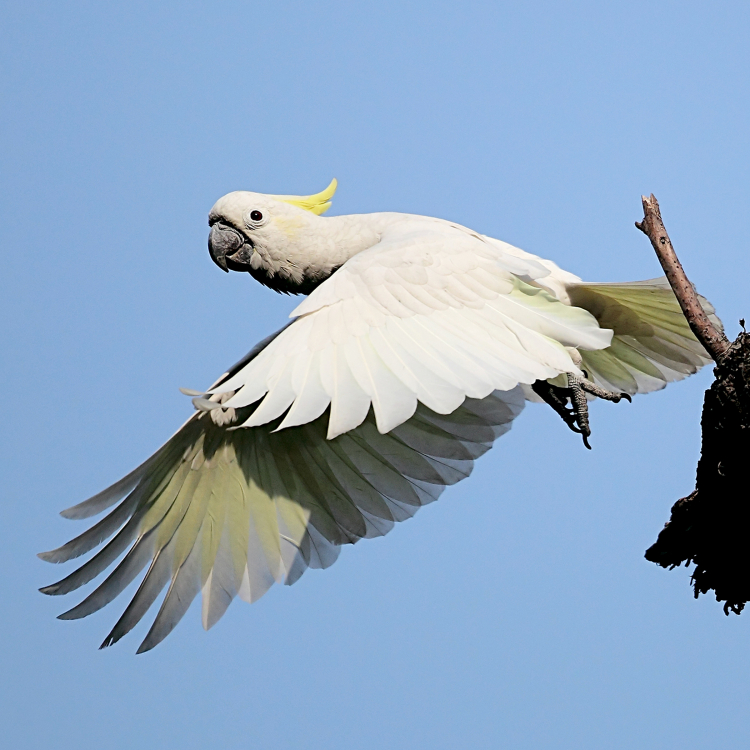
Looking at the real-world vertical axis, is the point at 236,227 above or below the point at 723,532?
above

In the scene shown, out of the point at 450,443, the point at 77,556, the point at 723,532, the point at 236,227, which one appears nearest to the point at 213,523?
the point at 77,556

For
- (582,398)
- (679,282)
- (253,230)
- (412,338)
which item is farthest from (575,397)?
(253,230)

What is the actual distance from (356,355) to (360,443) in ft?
2.86

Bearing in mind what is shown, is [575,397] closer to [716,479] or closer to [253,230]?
[716,479]

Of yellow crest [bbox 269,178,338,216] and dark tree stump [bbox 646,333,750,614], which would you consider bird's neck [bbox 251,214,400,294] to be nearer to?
yellow crest [bbox 269,178,338,216]

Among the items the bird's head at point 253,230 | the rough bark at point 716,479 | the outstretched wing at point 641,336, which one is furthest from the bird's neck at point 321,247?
the rough bark at point 716,479

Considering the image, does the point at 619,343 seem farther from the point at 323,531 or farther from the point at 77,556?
the point at 77,556

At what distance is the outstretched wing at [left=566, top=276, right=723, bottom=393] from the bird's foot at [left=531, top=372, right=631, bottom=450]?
430mm

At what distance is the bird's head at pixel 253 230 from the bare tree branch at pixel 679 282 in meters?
1.41

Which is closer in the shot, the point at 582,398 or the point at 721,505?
the point at 721,505

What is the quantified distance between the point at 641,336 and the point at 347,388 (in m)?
1.74

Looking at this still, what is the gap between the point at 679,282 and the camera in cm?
339

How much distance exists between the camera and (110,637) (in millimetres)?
3580

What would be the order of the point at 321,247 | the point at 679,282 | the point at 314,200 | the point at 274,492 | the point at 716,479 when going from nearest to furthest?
the point at 716,479 → the point at 679,282 → the point at 274,492 → the point at 321,247 → the point at 314,200
